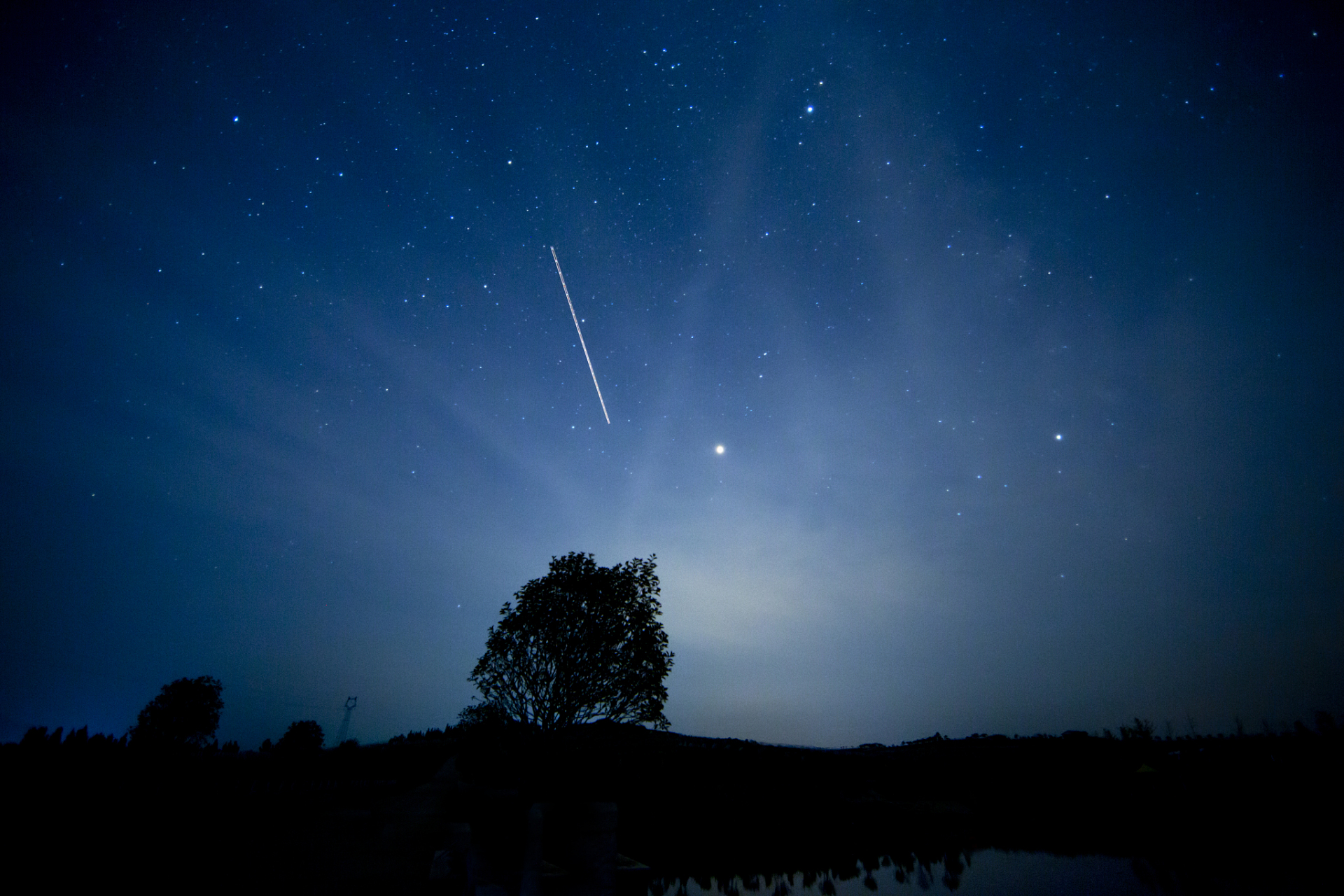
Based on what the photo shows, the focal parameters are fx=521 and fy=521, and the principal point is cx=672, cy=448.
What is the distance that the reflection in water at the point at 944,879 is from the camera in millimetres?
16031

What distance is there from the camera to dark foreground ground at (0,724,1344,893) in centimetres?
462

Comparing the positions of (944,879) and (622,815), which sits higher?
(622,815)

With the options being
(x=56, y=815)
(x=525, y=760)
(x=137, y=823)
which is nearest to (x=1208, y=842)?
(x=525, y=760)

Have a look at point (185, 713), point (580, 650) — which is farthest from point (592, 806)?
point (185, 713)

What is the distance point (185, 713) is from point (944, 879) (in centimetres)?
8312

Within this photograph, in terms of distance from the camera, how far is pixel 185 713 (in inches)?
2470

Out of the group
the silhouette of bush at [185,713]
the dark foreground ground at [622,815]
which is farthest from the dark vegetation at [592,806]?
the silhouette of bush at [185,713]

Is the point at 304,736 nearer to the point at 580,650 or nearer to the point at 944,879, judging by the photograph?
the point at 580,650

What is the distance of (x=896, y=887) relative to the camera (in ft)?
55.9

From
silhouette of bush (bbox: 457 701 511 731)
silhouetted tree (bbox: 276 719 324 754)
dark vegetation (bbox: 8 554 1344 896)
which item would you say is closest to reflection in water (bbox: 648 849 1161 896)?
dark vegetation (bbox: 8 554 1344 896)

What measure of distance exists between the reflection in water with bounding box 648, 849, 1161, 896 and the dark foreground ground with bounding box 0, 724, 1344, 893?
13.2 inches

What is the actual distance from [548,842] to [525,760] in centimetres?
1830

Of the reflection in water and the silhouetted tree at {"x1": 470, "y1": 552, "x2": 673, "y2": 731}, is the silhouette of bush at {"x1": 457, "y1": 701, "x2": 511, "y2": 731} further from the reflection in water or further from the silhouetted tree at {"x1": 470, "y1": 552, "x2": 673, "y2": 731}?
the reflection in water

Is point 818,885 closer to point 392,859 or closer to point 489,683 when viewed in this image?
point 489,683
